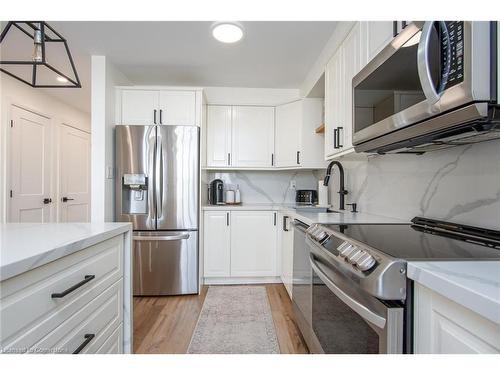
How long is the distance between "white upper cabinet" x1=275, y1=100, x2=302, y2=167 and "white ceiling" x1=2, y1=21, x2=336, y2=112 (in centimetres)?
32

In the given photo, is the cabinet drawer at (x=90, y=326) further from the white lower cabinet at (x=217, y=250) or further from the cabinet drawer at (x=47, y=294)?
the white lower cabinet at (x=217, y=250)

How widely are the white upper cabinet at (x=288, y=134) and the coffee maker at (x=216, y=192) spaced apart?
0.78 m

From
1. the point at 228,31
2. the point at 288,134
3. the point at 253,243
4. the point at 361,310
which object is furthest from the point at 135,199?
the point at 361,310

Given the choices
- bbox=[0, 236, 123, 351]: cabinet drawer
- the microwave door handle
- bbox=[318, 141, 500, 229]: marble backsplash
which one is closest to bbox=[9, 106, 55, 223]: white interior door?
bbox=[0, 236, 123, 351]: cabinet drawer

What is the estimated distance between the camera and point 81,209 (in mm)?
4551

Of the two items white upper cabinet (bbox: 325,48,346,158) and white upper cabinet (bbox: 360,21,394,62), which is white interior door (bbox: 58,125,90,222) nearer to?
white upper cabinet (bbox: 325,48,346,158)

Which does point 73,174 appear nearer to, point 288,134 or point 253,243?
point 253,243

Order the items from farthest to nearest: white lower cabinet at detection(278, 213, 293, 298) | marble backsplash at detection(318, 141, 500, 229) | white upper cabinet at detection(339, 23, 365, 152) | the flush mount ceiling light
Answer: white lower cabinet at detection(278, 213, 293, 298), the flush mount ceiling light, white upper cabinet at detection(339, 23, 365, 152), marble backsplash at detection(318, 141, 500, 229)

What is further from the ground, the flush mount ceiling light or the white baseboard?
the flush mount ceiling light

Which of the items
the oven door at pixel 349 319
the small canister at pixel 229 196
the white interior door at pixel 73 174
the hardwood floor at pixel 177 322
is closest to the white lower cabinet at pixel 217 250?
the hardwood floor at pixel 177 322

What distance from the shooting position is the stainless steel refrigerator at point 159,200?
8.27 ft

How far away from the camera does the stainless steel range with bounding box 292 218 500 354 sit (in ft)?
2.31

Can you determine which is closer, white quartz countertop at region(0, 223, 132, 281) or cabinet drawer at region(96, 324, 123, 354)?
white quartz countertop at region(0, 223, 132, 281)
